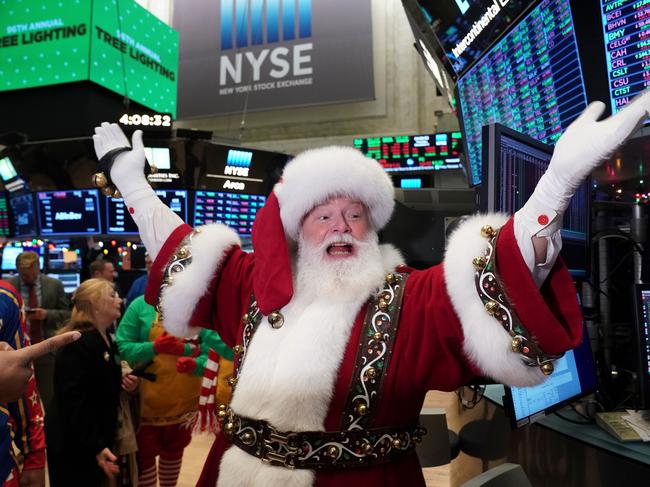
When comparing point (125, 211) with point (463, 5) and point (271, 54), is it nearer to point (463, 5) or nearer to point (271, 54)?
point (463, 5)

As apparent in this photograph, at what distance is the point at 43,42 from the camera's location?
7.19 m

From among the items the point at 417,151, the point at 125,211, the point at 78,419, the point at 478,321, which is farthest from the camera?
the point at 417,151

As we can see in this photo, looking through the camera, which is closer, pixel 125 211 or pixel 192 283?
pixel 192 283

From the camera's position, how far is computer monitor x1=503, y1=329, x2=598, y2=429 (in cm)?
173

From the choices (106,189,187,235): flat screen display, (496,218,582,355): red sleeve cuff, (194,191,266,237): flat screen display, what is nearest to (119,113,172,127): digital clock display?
(106,189,187,235): flat screen display

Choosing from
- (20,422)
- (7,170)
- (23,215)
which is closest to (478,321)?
(20,422)

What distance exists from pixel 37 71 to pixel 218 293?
22.7 ft

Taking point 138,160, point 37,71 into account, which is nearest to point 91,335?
point 138,160

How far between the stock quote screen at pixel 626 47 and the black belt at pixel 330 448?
161 cm

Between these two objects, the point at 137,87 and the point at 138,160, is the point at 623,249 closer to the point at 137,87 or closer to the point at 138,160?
the point at 138,160

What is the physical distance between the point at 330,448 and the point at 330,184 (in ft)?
2.66

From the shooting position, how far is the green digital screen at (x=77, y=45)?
7.02 metres

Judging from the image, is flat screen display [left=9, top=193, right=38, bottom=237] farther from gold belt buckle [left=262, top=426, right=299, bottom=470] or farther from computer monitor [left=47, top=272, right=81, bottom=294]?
gold belt buckle [left=262, top=426, right=299, bottom=470]

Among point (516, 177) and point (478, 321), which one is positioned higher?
point (516, 177)
